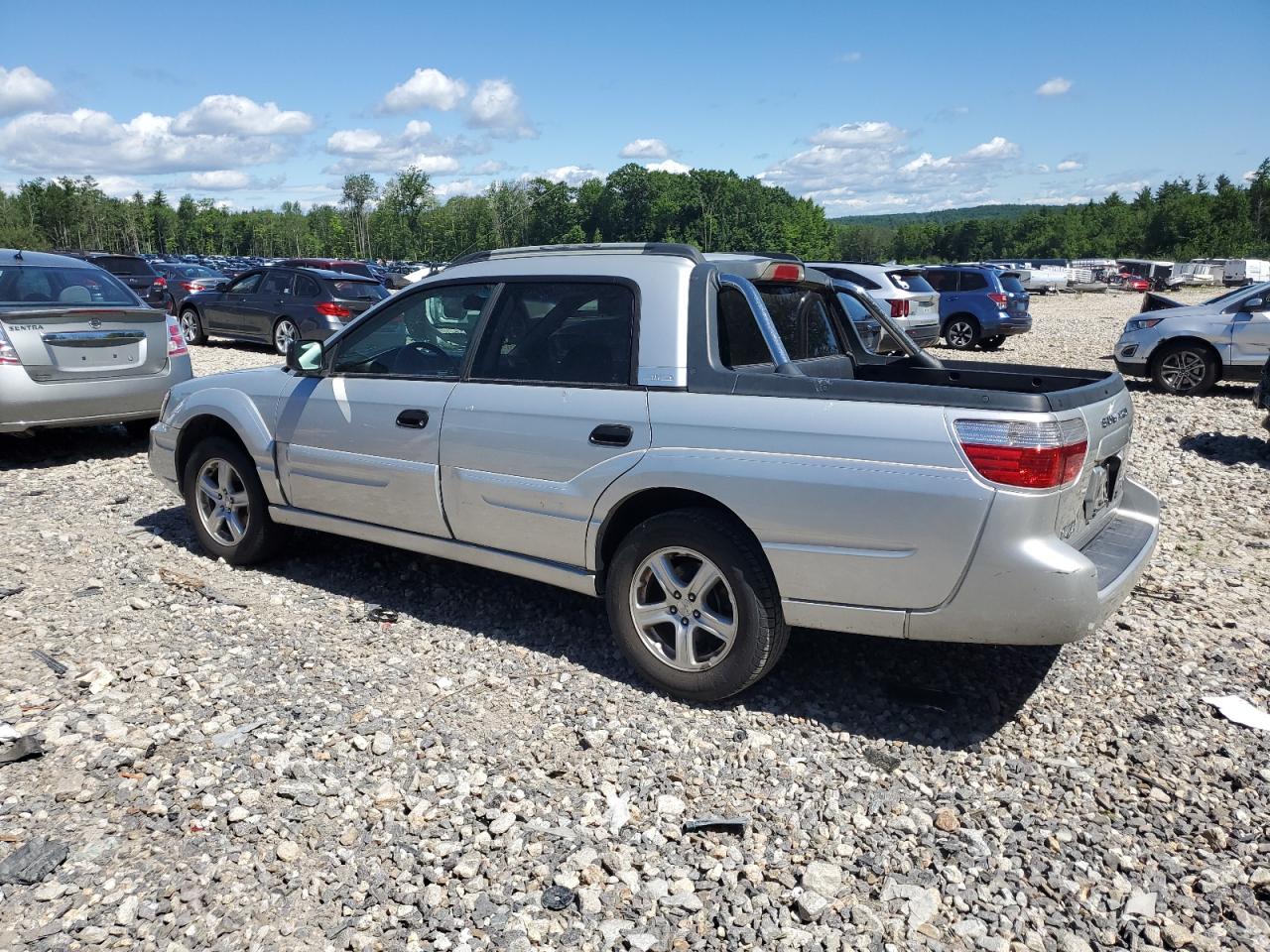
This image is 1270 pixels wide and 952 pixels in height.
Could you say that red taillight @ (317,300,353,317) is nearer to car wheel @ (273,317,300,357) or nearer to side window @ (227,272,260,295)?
car wheel @ (273,317,300,357)

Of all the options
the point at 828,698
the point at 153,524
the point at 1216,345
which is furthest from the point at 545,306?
the point at 1216,345

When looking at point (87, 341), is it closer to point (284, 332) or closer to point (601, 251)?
point (601, 251)

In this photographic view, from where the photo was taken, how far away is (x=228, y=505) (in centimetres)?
557

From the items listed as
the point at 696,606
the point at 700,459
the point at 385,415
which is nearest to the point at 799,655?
the point at 696,606

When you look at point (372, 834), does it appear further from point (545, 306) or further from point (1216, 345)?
point (1216, 345)

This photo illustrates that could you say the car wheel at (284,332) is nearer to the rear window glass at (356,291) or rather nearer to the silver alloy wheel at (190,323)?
the rear window glass at (356,291)

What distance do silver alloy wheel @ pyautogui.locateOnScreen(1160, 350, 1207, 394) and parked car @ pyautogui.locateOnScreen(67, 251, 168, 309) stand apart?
18164 mm

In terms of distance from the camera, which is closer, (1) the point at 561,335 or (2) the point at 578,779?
(2) the point at 578,779

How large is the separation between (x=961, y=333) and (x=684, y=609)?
17788 millimetres

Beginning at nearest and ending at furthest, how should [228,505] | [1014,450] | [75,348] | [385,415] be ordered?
[1014,450] → [385,415] → [228,505] → [75,348]

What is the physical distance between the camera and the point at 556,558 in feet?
13.7

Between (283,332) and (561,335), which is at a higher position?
(561,335)

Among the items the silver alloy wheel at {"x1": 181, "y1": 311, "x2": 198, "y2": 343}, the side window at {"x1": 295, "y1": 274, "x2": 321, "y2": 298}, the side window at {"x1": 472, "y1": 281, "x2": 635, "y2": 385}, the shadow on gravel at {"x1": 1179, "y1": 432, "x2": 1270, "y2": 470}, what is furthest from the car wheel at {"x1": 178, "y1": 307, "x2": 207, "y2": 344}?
the shadow on gravel at {"x1": 1179, "y1": 432, "x2": 1270, "y2": 470}

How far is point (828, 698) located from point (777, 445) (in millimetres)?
1205
